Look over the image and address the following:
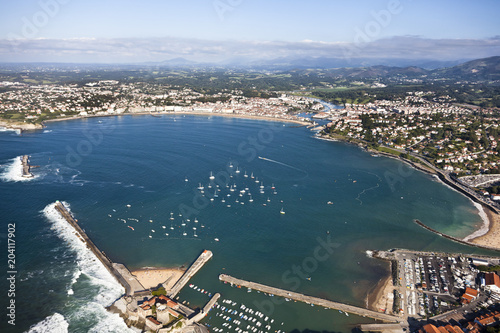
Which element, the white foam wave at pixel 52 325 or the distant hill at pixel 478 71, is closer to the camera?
the white foam wave at pixel 52 325

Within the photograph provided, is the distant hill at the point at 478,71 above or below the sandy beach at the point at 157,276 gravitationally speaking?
above

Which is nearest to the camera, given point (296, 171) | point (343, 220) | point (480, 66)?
point (343, 220)

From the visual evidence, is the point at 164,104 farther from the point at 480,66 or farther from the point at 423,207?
the point at 480,66

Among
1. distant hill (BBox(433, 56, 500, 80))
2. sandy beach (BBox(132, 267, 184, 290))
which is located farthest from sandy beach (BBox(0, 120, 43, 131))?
distant hill (BBox(433, 56, 500, 80))

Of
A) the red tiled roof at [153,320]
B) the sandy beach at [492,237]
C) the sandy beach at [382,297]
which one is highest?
the red tiled roof at [153,320]

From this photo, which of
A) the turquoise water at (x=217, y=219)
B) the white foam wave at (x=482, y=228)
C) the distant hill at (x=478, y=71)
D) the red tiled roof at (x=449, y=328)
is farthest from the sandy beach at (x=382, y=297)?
the distant hill at (x=478, y=71)

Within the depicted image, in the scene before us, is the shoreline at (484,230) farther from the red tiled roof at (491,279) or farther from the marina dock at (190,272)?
the marina dock at (190,272)

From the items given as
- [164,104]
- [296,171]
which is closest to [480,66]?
[164,104]
